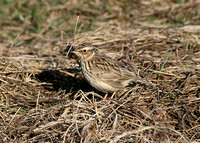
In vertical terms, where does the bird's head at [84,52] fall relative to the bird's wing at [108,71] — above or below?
above

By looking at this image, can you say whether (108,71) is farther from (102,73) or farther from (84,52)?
(84,52)

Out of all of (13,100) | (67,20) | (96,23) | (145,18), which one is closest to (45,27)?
(67,20)

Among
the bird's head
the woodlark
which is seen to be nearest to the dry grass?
the woodlark

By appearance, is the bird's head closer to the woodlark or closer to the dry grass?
the woodlark

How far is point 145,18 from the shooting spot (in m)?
10.0

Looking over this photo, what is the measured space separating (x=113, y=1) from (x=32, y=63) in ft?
16.1

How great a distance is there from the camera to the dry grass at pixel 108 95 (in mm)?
4746

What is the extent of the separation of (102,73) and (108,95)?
0.76 metres

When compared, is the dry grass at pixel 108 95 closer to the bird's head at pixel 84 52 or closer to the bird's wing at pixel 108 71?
the bird's wing at pixel 108 71

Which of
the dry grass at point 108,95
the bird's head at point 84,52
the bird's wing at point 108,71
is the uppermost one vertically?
the bird's head at point 84,52

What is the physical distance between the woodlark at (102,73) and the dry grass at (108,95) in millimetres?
204

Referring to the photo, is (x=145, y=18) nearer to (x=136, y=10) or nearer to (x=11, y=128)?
(x=136, y=10)

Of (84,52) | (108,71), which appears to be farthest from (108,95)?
(84,52)

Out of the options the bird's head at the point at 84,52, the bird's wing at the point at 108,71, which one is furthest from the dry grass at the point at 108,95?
the bird's head at the point at 84,52
